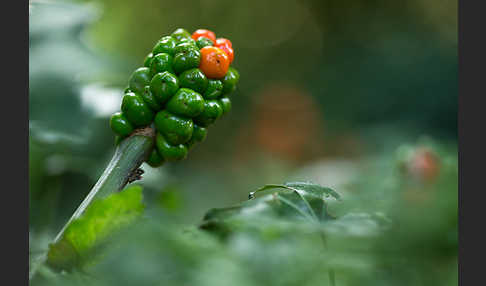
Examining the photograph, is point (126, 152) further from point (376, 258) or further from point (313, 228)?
point (376, 258)

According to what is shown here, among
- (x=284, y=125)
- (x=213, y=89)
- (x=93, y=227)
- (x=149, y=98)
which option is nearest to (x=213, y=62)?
(x=213, y=89)

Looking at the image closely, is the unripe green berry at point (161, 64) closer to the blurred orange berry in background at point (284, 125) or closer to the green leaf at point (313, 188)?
the green leaf at point (313, 188)

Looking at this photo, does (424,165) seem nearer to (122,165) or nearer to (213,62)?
(213,62)

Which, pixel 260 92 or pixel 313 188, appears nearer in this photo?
pixel 313 188

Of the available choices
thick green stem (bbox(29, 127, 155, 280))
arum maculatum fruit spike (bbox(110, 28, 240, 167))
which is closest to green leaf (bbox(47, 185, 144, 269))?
thick green stem (bbox(29, 127, 155, 280))

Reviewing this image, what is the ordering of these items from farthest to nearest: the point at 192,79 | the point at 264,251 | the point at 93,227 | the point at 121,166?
the point at 192,79 → the point at 121,166 → the point at 93,227 → the point at 264,251

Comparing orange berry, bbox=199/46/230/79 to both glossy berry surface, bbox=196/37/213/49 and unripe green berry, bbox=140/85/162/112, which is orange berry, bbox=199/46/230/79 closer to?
glossy berry surface, bbox=196/37/213/49

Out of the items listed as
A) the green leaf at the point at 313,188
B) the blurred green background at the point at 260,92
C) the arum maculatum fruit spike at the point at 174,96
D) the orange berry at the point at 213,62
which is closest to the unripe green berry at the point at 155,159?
the arum maculatum fruit spike at the point at 174,96

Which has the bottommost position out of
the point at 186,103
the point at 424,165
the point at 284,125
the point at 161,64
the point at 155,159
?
the point at 155,159
